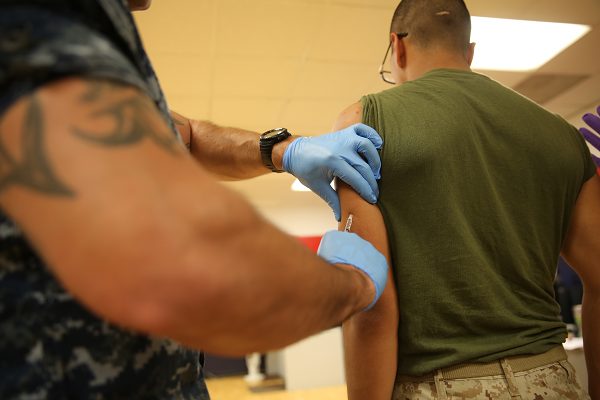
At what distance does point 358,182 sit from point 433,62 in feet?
1.84

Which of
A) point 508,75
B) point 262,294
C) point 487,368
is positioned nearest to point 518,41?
point 508,75

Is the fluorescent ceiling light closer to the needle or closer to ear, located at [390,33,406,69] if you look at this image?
ear, located at [390,33,406,69]

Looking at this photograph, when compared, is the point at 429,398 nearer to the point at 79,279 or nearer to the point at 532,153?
the point at 532,153

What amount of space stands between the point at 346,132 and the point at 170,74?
2.90 m

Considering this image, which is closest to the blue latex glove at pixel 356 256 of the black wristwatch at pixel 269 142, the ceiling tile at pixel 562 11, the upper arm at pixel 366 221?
the upper arm at pixel 366 221

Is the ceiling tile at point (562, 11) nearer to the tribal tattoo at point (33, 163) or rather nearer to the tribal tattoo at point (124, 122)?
the tribal tattoo at point (124, 122)

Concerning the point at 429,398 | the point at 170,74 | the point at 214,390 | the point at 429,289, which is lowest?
the point at 214,390

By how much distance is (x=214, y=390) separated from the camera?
7195 millimetres

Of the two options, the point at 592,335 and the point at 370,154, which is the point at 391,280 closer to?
the point at 370,154

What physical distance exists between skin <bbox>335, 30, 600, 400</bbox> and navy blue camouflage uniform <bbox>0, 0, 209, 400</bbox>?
1.57ft

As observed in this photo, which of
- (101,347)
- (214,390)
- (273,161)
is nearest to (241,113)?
(273,161)

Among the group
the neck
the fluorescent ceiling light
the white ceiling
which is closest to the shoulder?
the neck

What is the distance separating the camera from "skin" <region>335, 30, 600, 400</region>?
1.03 metres

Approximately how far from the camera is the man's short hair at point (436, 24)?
145cm
